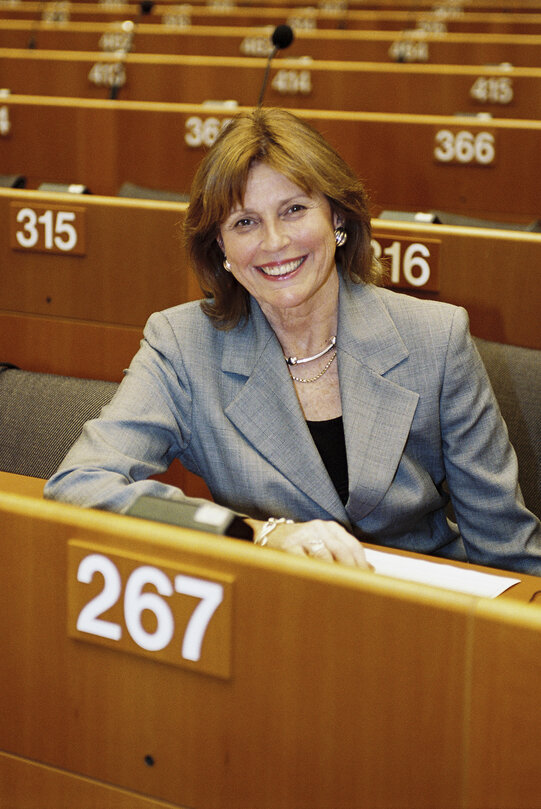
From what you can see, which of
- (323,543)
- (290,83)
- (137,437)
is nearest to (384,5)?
(290,83)

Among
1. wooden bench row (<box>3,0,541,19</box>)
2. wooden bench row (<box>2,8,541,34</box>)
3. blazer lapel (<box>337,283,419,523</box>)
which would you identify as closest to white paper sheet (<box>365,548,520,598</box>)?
blazer lapel (<box>337,283,419,523</box>)

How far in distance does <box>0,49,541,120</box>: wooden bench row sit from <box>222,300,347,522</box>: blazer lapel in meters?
2.56

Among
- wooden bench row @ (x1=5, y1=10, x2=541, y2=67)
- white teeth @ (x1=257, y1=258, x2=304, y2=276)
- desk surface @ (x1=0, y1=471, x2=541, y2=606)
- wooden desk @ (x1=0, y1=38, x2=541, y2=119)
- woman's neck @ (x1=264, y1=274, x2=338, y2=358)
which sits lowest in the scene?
desk surface @ (x1=0, y1=471, x2=541, y2=606)

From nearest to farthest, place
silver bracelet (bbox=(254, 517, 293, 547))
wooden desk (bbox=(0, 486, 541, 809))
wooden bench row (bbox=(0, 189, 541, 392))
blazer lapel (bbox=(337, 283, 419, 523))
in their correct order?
wooden desk (bbox=(0, 486, 541, 809)), silver bracelet (bbox=(254, 517, 293, 547)), blazer lapel (bbox=(337, 283, 419, 523)), wooden bench row (bbox=(0, 189, 541, 392))

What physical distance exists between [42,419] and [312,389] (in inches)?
18.2

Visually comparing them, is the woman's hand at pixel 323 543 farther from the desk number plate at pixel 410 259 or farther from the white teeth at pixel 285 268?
the desk number plate at pixel 410 259

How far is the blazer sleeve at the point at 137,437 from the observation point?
1236 millimetres

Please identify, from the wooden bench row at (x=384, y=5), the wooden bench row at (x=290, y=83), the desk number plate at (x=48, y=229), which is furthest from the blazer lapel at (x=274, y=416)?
the wooden bench row at (x=384, y=5)

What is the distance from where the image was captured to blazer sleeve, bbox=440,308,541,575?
1481 mm

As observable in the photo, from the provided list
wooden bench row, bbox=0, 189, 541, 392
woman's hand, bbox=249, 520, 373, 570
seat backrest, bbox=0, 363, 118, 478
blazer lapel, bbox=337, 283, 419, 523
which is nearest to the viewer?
woman's hand, bbox=249, 520, 373, 570

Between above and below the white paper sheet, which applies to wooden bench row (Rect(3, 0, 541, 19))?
above

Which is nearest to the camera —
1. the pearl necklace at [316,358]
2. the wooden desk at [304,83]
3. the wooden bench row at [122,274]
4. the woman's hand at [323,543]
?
the woman's hand at [323,543]

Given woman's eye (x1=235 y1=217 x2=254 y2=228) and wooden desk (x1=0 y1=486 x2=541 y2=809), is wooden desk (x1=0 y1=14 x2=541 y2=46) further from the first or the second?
wooden desk (x1=0 y1=486 x2=541 y2=809)

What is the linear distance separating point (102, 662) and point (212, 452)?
0.67 metres
